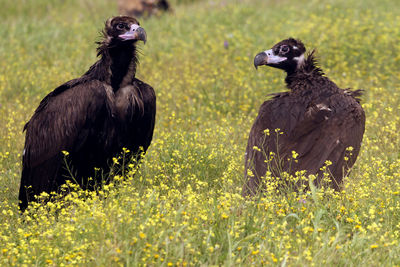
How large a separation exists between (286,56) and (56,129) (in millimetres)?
2317

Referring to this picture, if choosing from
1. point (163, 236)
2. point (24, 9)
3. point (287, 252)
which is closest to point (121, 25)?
point (163, 236)

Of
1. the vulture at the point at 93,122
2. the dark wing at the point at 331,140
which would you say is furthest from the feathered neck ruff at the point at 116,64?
the dark wing at the point at 331,140

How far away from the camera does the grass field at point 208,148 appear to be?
13.2 ft

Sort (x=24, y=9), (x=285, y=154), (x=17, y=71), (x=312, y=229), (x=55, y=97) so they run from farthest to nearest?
(x=24, y=9) < (x=17, y=71) < (x=55, y=97) < (x=285, y=154) < (x=312, y=229)

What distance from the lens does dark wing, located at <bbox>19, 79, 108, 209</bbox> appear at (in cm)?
567

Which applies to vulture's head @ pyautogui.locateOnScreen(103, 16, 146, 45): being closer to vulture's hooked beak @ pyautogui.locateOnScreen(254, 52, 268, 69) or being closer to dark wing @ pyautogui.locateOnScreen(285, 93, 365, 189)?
vulture's hooked beak @ pyautogui.locateOnScreen(254, 52, 268, 69)

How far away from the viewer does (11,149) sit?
23.9ft

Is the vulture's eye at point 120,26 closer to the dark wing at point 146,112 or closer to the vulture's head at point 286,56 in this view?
the dark wing at point 146,112

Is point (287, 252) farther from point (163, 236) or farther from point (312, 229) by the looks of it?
point (163, 236)

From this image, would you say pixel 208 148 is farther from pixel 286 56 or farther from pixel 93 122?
pixel 93 122

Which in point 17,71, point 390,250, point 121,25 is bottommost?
point 390,250

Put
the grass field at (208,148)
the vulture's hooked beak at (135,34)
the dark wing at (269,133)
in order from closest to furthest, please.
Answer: the grass field at (208,148), the dark wing at (269,133), the vulture's hooked beak at (135,34)

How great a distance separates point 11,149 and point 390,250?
4.66 metres

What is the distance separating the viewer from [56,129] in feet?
19.0
